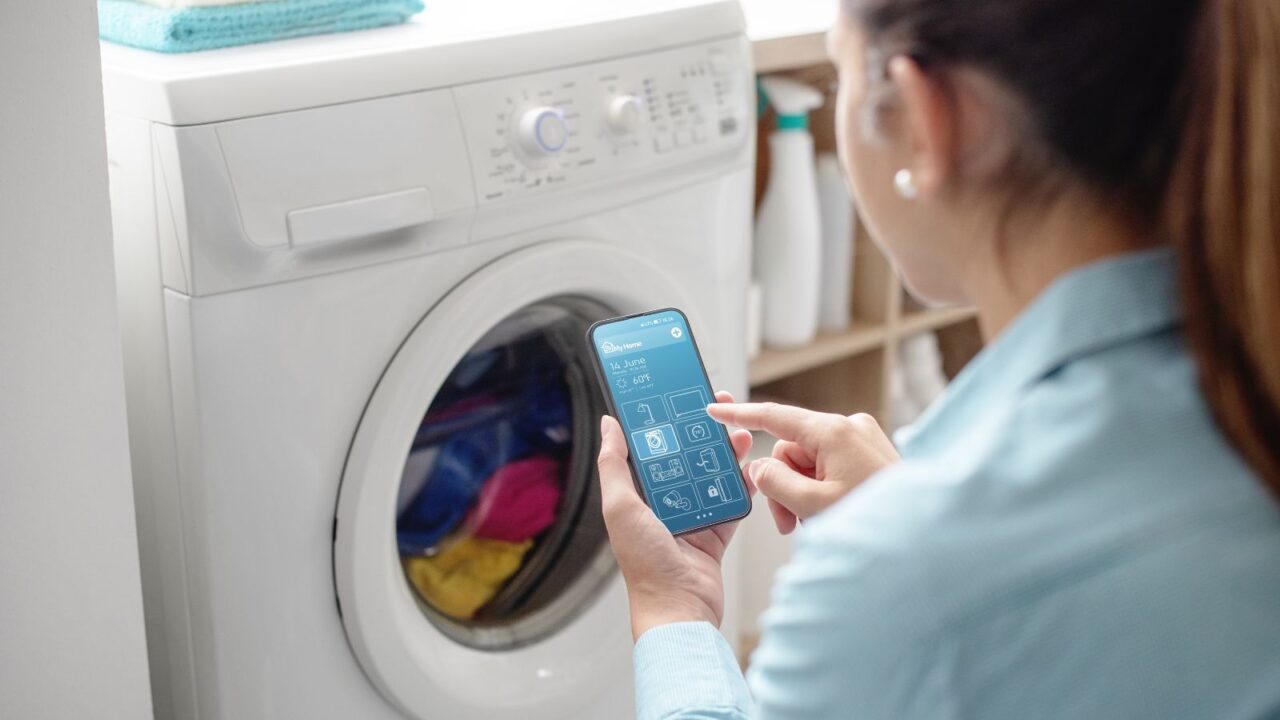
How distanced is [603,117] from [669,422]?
0.26 meters

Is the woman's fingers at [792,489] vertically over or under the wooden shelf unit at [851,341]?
over

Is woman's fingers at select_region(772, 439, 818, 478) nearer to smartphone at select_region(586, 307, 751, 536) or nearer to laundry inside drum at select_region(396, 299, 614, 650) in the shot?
smartphone at select_region(586, 307, 751, 536)

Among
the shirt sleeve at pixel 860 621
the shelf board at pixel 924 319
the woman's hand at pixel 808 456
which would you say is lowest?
the shelf board at pixel 924 319

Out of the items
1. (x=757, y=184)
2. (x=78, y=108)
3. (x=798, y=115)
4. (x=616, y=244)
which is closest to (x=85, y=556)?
(x=78, y=108)

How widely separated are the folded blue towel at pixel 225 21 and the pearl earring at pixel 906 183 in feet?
1.88

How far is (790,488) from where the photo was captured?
817 mm

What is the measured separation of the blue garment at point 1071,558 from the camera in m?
0.49

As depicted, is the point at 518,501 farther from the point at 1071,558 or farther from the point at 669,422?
the point at 1071,558

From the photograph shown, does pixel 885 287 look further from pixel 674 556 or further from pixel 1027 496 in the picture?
pixel 1027 496

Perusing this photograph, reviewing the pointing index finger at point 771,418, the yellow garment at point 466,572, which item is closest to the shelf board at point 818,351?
the yellow garment at point 466,572

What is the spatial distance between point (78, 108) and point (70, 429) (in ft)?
0.65

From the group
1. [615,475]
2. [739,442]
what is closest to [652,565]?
[615,475]

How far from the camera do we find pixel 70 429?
84 centimetres

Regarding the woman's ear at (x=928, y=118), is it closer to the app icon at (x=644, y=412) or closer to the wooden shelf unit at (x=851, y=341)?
the app icon at (x=644, y=412)
